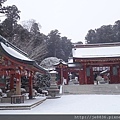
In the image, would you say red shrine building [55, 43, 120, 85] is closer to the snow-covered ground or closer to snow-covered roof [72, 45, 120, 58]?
snow-covered roof [72, 45, 120, 58]

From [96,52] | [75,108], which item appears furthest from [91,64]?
[75,108]

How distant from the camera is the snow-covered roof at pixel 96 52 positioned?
31397mm

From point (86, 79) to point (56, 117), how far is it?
77.4ft

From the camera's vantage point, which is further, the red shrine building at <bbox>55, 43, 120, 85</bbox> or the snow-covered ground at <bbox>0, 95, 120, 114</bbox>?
the red shrine building at <bbox>55, 43, 120, 85</bbox>

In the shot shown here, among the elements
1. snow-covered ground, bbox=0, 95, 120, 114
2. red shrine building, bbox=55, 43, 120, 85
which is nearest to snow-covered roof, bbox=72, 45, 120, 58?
red shrine building, bbox=55, 43, 120, 85

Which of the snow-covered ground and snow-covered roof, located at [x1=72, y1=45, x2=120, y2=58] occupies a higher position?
snow-covered roof, located at [x1=72, y1=45, x2=120, y2=58]

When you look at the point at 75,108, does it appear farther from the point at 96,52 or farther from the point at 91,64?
the point at 96,52

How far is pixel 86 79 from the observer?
30.4 meters

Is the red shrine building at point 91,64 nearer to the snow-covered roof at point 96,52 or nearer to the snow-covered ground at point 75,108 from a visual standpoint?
the snow-covered roof at point 96,52

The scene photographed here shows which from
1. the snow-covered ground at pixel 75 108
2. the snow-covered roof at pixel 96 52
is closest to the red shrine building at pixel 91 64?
the snow-covered roof at pixel 96 52

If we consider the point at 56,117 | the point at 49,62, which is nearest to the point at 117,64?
the point at 49,62

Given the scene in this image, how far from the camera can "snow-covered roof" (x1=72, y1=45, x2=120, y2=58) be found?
31397 mm

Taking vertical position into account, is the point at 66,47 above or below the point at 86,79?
above

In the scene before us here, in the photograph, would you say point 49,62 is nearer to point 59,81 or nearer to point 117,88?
point 59,81
